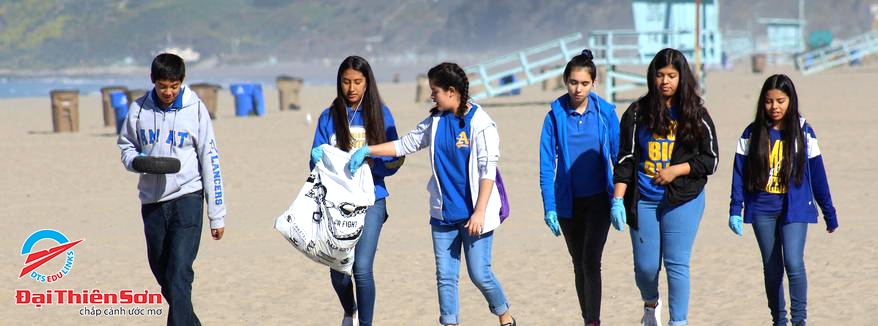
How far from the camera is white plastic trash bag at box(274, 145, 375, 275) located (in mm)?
4793

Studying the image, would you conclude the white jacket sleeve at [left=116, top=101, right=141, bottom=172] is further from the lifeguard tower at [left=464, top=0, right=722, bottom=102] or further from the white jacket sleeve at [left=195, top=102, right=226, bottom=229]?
the lifeguard tower at [left=464, top=0, right=722, bottom=102]

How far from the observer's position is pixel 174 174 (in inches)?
190

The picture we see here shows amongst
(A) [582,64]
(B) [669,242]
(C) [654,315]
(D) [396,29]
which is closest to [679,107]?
(A) [582,64]

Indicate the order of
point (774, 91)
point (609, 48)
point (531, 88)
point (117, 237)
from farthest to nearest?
1. point (531, 88)
2. point (609, 48)
3. point (117, 237)
4. point (774, 91)

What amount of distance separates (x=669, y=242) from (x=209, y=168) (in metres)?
2.08

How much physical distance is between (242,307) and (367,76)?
222 centimetres

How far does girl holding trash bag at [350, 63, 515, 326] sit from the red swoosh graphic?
389cm

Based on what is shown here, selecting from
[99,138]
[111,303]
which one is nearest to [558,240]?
[111,303]

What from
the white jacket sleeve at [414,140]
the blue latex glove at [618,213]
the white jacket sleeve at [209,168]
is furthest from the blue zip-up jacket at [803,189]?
the white jacket sleeve at [209,168]

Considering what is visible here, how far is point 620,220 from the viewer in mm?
4824

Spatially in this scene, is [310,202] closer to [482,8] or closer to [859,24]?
[859,24]

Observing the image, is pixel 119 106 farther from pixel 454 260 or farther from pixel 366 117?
pixel 454 260

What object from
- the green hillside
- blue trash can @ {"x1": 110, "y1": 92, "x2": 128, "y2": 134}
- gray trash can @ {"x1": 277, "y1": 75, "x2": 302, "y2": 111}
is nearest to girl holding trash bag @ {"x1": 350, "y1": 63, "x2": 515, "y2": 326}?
blue trash can @ {"x1": 110, "y1": 92, "x2": 128, "y2": 134}

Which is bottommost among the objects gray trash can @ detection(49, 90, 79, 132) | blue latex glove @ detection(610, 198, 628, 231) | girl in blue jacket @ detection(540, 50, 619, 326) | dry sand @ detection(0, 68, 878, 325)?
dry sand @ detection(0, 68, 878, 325)
